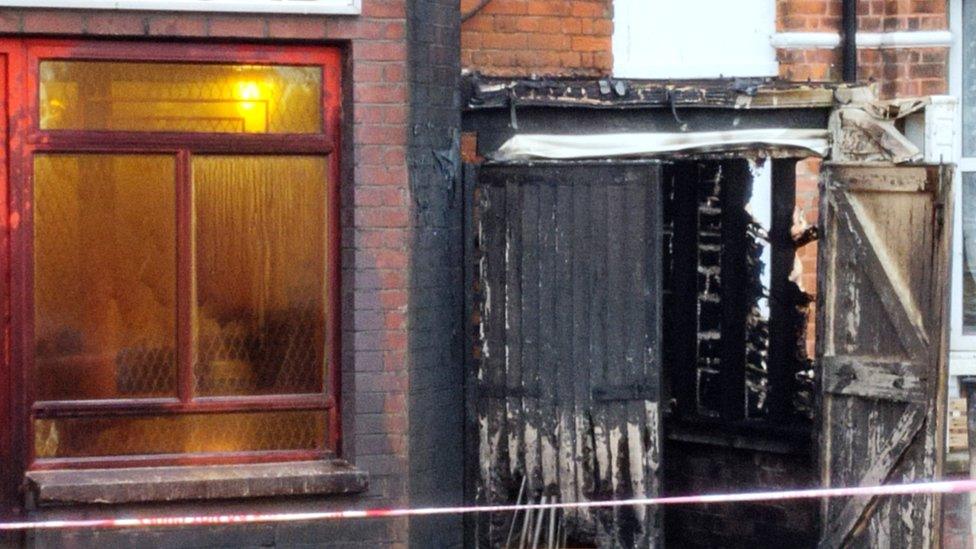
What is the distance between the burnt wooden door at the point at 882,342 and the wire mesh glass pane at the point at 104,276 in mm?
3306

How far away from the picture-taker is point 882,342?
25.6 ft

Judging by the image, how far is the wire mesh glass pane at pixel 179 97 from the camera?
711cm

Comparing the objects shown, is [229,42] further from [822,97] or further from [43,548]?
[822,97]

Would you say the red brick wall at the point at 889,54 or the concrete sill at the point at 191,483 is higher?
the red brick wall at the point at 889,54

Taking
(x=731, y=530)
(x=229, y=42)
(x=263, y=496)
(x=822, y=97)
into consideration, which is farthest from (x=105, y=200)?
(x=731, y=530)

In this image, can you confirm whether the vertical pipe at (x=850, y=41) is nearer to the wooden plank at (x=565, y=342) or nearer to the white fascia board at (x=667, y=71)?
the white fascia board at (x=667, y=71)

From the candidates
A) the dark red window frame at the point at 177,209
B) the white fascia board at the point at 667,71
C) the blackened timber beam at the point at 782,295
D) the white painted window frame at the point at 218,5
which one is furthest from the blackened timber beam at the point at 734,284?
the white painted window frame at the point at 218,5

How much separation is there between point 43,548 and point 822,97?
438 cm

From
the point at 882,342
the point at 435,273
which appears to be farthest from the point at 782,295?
the point at 435,273

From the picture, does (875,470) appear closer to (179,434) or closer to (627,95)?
(627,95)

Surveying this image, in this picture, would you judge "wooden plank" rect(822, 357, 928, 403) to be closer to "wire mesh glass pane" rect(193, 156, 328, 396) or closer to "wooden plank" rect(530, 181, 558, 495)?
"wooden plank" rect(530, 181, 558, 495)

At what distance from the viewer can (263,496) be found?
7.20m

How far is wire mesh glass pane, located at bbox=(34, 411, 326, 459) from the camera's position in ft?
23.5

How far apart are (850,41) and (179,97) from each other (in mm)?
3877
